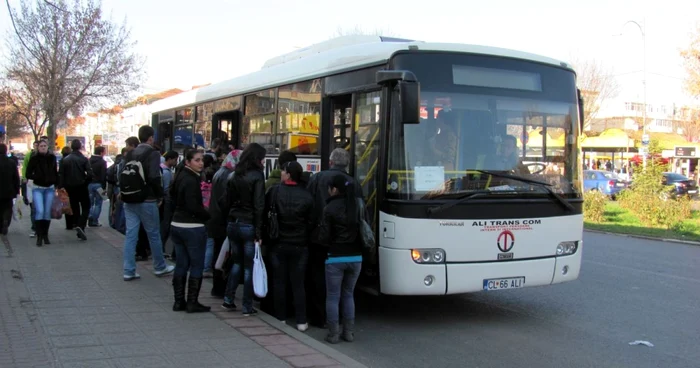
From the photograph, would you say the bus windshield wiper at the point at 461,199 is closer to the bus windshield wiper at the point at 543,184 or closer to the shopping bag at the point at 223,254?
the bus windshield wiper at the point at 543,184

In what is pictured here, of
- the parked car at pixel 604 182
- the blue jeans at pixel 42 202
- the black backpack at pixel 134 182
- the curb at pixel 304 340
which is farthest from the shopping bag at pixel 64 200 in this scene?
the parked car at pixel 604 182

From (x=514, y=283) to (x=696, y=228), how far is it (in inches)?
566

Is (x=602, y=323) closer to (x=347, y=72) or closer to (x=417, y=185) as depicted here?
(x=417, y=185)

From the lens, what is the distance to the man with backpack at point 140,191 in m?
8.23

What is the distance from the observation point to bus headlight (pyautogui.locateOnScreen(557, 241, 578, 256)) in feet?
24.1

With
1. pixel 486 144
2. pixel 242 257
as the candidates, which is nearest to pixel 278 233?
pixel 242 257

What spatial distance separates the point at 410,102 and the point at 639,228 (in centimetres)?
1487

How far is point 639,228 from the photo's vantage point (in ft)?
61.8

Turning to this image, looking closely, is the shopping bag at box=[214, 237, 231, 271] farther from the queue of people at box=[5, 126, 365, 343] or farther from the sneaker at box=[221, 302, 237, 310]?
the sneaker at box=[221, 302, 237, 310]

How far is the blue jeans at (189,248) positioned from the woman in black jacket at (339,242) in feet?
4.77

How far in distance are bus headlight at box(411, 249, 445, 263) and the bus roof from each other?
208cm

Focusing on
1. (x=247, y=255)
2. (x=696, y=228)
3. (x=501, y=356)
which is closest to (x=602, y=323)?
(x=501, y=356)

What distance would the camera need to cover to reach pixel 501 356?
20.3ft

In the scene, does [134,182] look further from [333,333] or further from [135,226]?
[333,333]
